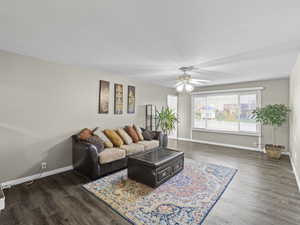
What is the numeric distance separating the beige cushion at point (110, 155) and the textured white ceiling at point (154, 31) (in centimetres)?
202

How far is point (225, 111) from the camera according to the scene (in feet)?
19.2

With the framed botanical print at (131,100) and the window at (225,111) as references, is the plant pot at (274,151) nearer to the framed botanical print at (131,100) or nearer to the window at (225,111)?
the window at (225,111)

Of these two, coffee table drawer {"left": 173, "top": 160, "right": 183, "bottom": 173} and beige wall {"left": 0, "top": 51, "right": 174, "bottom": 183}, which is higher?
beige wall {"left": 0, "top": 51, "right": 174, "bottom": 183}

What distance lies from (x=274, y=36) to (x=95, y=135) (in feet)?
12.6

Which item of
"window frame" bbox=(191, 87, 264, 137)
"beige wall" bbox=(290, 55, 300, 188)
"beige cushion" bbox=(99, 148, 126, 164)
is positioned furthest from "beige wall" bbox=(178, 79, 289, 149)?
"beige cushion" bbox=(99, 148, 126, 164)

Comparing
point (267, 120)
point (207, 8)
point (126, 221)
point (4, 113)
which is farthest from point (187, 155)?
point (4, 113)

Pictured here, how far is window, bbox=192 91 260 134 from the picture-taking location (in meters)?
5.30

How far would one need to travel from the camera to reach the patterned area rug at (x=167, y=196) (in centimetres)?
189

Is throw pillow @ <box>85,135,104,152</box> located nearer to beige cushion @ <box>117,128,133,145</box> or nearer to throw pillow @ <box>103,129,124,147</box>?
throw pillow @ <box>103,129,124,147</box>

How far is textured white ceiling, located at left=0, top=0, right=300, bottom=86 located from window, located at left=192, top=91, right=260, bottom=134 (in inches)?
91.8

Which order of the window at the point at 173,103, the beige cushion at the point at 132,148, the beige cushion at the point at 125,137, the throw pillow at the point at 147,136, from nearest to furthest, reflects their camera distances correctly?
the beige cushion at the point at 132,148
the beige cushion at the point at 125,137
the throw pillow at the point at 147,136
the window at the point at 173,103

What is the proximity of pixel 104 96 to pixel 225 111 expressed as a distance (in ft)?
15.6

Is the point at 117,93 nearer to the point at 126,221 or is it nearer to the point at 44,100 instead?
the point at 44,100

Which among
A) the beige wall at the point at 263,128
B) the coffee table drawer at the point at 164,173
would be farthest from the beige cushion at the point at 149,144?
the beige wall at the point at 263,128
